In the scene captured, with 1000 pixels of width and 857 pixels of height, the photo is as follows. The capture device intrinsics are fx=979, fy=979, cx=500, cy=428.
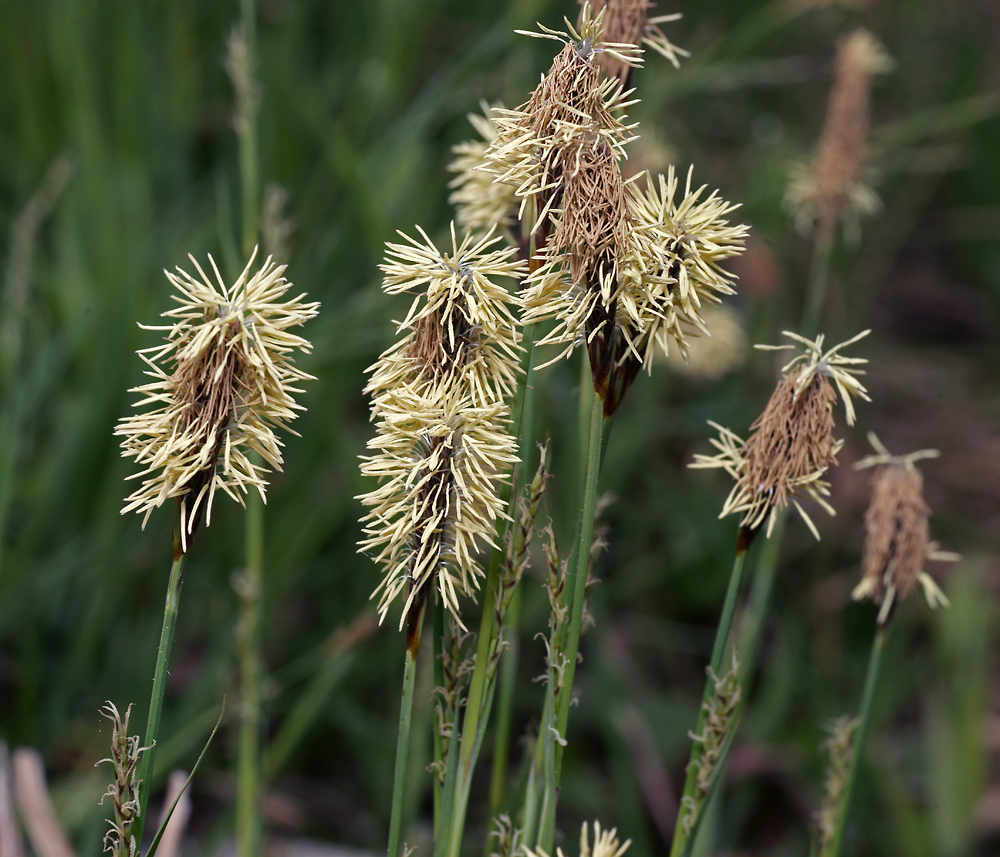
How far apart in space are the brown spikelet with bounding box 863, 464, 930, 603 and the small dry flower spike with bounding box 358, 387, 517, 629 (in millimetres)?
268

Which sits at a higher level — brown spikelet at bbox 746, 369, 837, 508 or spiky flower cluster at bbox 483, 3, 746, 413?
spiky flower cluster at bbox 483, 3, 746, 413

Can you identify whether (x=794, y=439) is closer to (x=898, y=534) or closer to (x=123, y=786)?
(x=898, y=534)

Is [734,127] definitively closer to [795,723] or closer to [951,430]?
[951,430]

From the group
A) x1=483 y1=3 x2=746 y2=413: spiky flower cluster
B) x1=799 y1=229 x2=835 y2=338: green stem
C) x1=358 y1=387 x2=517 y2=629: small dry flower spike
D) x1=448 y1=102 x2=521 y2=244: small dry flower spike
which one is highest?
x1=799 y1=229 x2=835 y2=338: green stem

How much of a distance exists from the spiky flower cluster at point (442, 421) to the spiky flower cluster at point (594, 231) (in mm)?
22

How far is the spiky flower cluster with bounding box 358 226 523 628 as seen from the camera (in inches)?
13.9

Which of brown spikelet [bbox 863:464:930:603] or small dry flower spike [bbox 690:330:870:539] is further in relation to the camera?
brown spikelet [bbox 863:464:930:603]

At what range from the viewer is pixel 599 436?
0.38m

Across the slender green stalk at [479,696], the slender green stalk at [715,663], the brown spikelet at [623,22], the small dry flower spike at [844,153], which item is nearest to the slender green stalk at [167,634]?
the slender green stalk at [479,696]

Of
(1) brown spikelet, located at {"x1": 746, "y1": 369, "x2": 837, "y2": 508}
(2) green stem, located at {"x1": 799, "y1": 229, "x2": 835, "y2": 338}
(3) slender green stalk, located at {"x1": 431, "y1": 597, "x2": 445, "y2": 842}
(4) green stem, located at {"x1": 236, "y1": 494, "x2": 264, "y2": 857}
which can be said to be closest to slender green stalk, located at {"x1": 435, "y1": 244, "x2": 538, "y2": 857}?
(3) slender green stalk, located at {"x1": 431, "y1": 597, "x2": 445, "y2": 842}

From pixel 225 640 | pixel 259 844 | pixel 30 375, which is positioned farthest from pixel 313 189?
pixel 259 844

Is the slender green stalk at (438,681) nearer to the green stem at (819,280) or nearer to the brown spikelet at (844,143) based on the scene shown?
the green stem at (819,280)

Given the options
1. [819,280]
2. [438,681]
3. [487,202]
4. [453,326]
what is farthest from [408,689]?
[819,280]

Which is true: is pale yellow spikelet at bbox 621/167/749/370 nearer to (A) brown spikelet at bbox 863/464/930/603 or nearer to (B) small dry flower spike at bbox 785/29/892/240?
(A) brown spikelet at bbox 863/464/930/603
